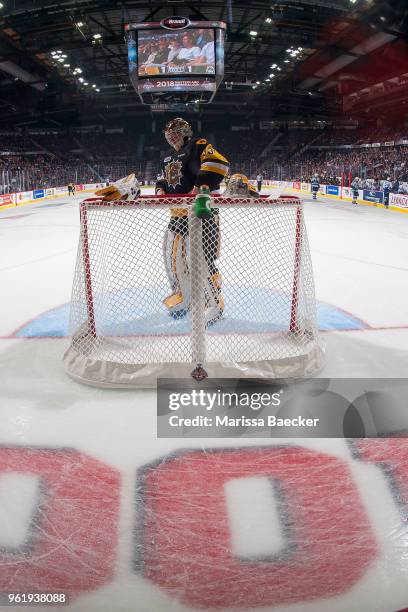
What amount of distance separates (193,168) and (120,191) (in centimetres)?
103

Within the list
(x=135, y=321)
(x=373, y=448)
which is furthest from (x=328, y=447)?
(x=135, y=321)

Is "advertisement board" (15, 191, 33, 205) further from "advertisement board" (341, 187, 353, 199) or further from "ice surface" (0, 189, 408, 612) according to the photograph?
"ice surface" (0, 189, 408, 612)

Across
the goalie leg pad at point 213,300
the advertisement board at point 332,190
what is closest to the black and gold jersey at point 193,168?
the goalie leg pad at point 213,300

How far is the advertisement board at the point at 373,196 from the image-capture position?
53.6 feet

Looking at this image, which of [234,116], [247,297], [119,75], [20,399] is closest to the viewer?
[20,399]

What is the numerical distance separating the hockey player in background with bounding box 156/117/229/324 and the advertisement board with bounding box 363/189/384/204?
1432 cm

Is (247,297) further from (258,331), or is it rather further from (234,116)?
(234,116)

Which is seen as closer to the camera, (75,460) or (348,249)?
(75,460)

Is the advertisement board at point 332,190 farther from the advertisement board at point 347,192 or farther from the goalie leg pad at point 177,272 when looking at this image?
the goalie leg pad at point 177,272

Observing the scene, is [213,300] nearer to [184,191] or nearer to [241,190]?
[184,191]

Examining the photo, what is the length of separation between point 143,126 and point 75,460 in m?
38.9

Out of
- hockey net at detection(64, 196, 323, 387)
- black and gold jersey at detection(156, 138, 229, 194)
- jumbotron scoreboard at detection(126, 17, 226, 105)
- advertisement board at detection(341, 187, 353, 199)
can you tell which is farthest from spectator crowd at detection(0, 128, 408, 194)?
hockey net at detection(64, 196, 323, 387)

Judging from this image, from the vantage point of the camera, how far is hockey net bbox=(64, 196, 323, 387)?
8.48ft

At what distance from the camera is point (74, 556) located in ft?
4.71
